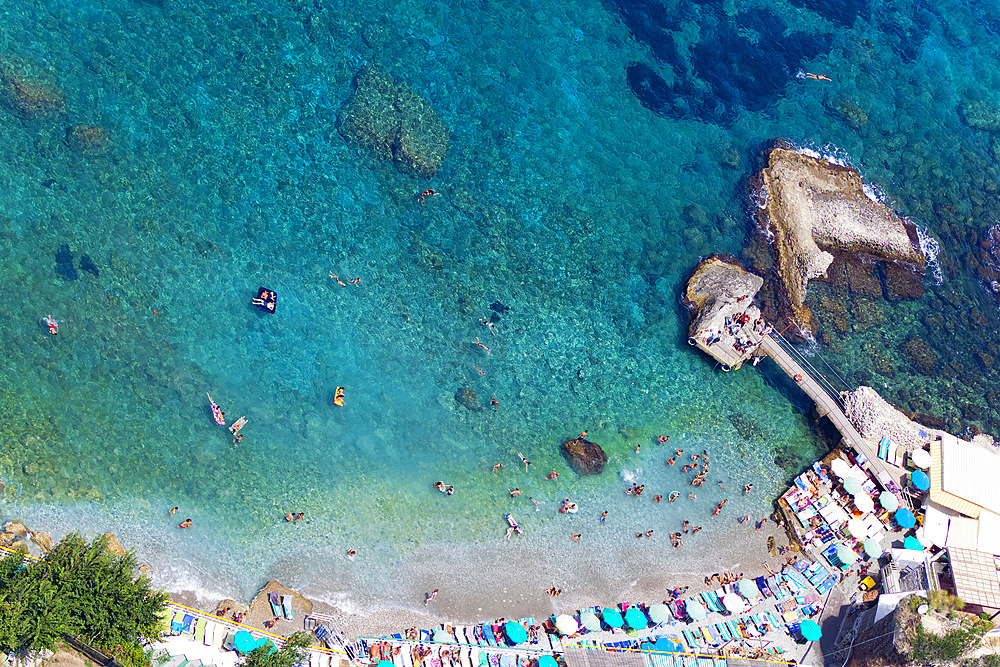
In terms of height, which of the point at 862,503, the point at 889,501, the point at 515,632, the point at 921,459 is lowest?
the point at 515,632

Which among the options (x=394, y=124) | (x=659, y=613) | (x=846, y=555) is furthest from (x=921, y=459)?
(x=394, y=124)

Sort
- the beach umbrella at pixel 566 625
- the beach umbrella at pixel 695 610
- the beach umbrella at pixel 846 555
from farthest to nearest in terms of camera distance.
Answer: the beach umbrella at pixel 846 555 → the beach umbrella at pixel 695 610 → the beach umbrella at pixel 566 625

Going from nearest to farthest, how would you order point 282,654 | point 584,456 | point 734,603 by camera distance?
point 282,654, point 734,603, point 584,456

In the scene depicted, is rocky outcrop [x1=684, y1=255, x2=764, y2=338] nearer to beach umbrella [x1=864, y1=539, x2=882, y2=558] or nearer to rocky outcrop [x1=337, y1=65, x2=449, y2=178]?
beach umbrella [x1=864, y1=539, x2=882, y2=558]

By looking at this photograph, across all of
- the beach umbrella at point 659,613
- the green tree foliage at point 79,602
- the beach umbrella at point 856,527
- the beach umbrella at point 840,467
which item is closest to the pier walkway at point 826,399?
the beach umbrella at point 840,467

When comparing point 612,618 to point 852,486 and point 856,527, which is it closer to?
point 856,527

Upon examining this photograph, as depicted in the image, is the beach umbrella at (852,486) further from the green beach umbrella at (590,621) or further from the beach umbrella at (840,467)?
the green beach umbrella at (590,621)

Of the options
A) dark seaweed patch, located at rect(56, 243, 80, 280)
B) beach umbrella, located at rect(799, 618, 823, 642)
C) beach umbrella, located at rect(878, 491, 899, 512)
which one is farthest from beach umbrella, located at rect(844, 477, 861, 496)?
dark seaweed patch, located at rect(56, 243, 80, 280)
